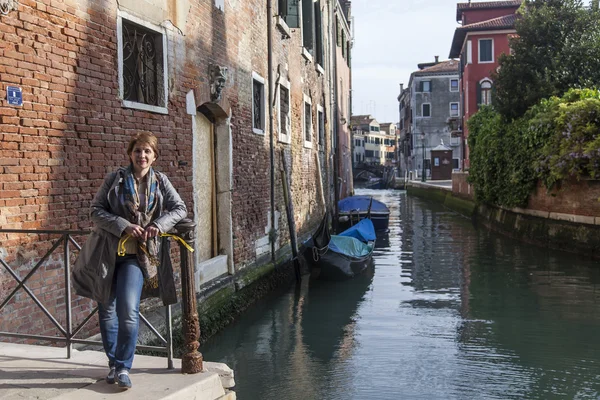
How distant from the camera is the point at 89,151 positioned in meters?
5.25

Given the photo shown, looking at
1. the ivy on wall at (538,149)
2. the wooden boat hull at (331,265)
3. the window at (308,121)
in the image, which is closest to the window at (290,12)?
the window at (308,121)

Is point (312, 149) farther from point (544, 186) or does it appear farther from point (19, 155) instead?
point (19, 155)

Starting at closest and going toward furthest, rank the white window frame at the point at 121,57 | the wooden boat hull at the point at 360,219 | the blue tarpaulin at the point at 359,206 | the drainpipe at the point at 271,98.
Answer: the white window frame at the point at 121,57 → the drainpipe at the point at 271,98 → the wooden boat hull at the point at 360,219 → the blue tarpaulin at the point at 359,206

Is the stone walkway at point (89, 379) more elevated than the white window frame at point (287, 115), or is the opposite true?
the white window frame at point (287, 115)

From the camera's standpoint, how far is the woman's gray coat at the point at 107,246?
3369 millimetres

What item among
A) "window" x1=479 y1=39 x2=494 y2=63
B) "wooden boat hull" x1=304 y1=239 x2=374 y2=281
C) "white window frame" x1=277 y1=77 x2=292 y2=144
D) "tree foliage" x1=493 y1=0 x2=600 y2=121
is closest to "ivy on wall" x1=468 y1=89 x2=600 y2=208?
"tree foliage" x1=493 y1=0 x2=600 y2=121

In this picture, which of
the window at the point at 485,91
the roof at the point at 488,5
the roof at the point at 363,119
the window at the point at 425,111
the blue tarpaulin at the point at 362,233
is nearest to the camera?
the blue tarpaulin at the point at 362,233

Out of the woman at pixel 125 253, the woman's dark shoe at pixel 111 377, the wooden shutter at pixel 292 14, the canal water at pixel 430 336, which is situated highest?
the wooden shutter at pixel 292 14

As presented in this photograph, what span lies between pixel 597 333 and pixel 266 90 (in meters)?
5.76

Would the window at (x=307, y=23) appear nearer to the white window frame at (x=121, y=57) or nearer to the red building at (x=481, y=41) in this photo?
the white window frame at (x=121, y=57)

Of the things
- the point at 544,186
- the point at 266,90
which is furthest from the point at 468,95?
the point at 266,90

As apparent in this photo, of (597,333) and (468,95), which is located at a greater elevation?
(468,95)

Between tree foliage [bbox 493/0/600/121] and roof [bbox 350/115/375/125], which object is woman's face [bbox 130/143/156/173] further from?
roof [bbox 350/115/375/125]

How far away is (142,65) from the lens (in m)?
6.24
